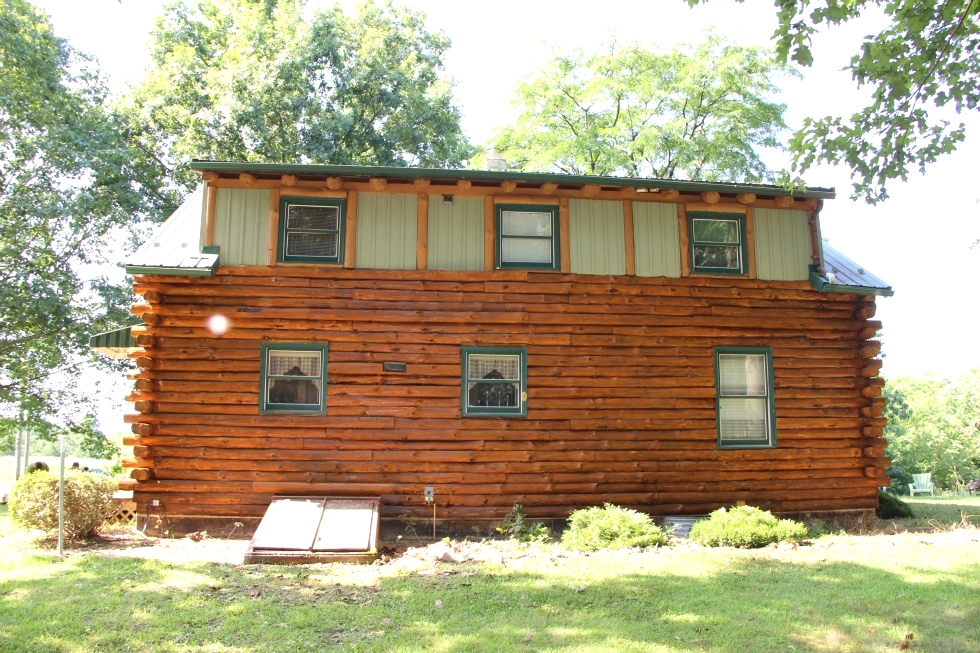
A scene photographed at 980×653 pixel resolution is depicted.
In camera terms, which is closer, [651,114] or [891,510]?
[891,510]

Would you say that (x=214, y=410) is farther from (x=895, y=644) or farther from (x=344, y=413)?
(x=895, y=644)

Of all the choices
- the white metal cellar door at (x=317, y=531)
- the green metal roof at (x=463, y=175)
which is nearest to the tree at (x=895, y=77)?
the green metal roof at (x=463, y=175)

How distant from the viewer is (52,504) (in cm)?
1034

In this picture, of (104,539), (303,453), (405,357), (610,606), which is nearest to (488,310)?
(405,357)

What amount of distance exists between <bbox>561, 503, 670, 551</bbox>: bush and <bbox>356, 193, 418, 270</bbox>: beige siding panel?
184 inches

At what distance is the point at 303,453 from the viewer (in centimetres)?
1145

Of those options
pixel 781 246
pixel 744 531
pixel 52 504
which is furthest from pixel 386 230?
pixel 744 531

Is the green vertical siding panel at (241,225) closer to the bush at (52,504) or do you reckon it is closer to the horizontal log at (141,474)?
the horizontal log at (141,474)

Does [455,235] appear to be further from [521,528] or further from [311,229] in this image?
[521,528]

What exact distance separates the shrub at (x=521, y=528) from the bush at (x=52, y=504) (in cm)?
574

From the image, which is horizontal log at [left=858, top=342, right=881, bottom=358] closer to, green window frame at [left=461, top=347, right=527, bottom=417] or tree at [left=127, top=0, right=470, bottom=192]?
green window frame at [left=461, top=347, right=527, bottom=417]

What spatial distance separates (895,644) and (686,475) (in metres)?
6.09

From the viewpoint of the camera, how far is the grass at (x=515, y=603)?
622 centimetres

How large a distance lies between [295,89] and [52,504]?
17069 millimetres
